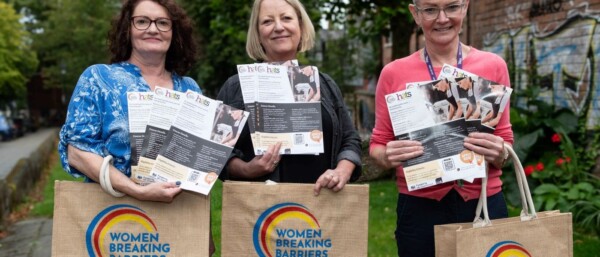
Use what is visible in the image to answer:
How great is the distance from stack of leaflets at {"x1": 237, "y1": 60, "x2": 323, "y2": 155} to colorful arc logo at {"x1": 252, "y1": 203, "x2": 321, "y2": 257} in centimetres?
24

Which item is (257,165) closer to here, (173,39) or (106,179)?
(106,179)

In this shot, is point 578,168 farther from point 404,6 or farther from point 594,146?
point 404,6

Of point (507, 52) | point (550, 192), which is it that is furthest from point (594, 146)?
point (507, 52)

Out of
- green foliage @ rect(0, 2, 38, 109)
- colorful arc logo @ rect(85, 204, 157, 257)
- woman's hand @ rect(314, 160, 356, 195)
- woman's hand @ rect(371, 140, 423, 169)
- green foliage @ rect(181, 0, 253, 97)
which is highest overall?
green foliage @ rect(0, 2, 38, 109)

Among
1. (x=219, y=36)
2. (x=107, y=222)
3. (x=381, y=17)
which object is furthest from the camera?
(x=219, y=36)

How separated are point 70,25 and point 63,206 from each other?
34.4 metres

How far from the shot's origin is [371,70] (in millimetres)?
20578

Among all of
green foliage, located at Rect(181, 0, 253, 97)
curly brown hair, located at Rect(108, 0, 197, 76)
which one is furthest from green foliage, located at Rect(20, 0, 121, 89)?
curly brown hair, located at Rect(108, 0, 197, 76)

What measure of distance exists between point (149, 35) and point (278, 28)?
1.90 ft

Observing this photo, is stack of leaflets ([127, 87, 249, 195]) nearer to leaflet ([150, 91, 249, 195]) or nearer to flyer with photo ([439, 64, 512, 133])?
leaflet ([150, 91, 249, 195])

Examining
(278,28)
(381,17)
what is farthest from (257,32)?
(381,17)

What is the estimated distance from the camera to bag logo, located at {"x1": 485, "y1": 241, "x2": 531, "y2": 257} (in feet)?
8.42

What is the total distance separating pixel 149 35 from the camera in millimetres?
2875

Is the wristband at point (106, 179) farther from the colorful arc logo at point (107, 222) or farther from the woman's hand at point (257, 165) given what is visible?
the woman's hand at point (257, 165)
